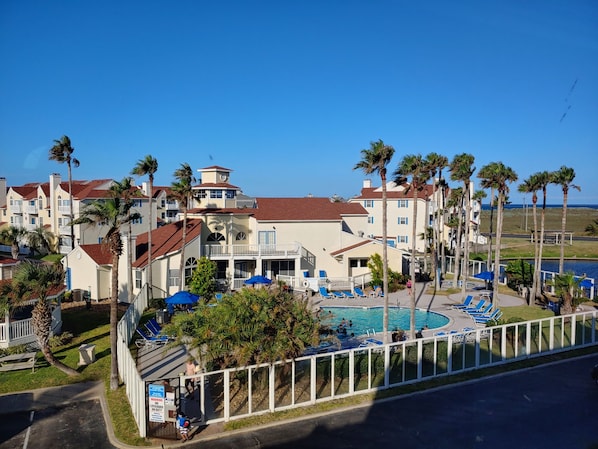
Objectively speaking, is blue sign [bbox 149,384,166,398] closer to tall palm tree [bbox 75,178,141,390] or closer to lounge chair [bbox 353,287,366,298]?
tall palm tree [bbox 75,178,141,390]

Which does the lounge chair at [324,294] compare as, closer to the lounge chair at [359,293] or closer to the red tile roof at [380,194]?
the lounge chair at [359,293]

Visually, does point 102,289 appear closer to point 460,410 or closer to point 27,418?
point 27,418

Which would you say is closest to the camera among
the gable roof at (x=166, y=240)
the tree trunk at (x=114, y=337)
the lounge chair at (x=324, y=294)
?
the tree trunk at (x=114, y=337)

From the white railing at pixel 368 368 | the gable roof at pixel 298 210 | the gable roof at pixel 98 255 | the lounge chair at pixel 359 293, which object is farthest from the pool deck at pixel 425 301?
the gable roof at pixel 98 255

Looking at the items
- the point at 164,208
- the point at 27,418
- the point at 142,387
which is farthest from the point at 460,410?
the point at 164,208

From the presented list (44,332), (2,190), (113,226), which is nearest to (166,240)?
(44,332)

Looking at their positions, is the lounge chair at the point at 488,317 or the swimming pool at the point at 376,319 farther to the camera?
the swimming pool at the point at 376,319

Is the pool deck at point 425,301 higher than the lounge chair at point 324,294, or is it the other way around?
the lounge chair at point 324,294
